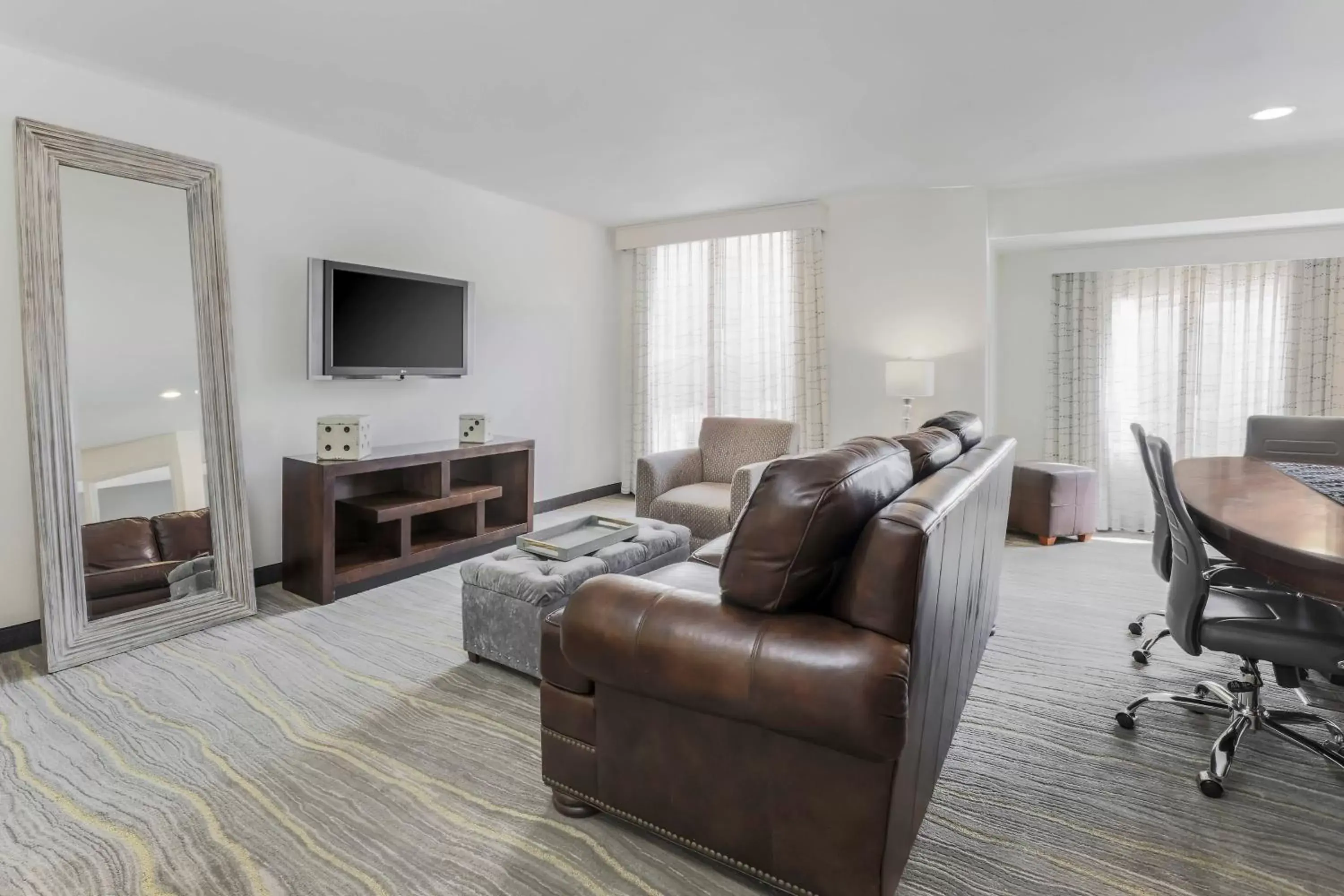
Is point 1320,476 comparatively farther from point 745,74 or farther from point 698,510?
point 745,74

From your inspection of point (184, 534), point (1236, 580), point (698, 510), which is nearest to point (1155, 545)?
point (1236, 580)

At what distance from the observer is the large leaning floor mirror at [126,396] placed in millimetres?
2740

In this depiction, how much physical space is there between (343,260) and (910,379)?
12.2ft

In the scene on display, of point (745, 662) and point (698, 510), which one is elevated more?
point (745, 662)

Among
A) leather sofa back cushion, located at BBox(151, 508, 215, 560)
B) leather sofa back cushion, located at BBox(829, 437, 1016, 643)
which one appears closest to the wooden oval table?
leather sofa back cushion, located at BBox(829, 437, 1016, 643)

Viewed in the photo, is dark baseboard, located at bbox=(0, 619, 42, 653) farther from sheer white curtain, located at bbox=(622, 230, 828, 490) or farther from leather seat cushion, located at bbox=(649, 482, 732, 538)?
sheer white curtain, located at bbox=(622, 230, 828, 490)

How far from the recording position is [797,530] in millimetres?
1405


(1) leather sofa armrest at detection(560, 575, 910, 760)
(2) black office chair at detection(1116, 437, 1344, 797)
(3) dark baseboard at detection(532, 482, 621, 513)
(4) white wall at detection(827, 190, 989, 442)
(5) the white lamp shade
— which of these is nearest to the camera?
(1) leather sofa armrest at detection(560, 575, 910, 760)

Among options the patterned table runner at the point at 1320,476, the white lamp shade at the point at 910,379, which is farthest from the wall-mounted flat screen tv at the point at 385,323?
the patterned table runner at the point at 1320,476

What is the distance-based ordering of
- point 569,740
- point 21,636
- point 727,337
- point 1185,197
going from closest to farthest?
point 569,740 → point 21,636 → point 1185,197 → point 727,337

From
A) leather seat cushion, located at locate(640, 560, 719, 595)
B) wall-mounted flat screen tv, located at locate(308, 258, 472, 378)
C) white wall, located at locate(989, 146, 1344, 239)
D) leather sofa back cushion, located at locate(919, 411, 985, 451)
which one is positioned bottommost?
leather seat cushion, located at locate(640, 560, 719, 595)

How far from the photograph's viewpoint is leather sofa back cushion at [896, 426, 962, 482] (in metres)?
1.93

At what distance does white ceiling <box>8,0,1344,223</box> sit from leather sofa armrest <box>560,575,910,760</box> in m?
2.14

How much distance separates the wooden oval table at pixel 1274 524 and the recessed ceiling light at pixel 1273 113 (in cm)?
195
